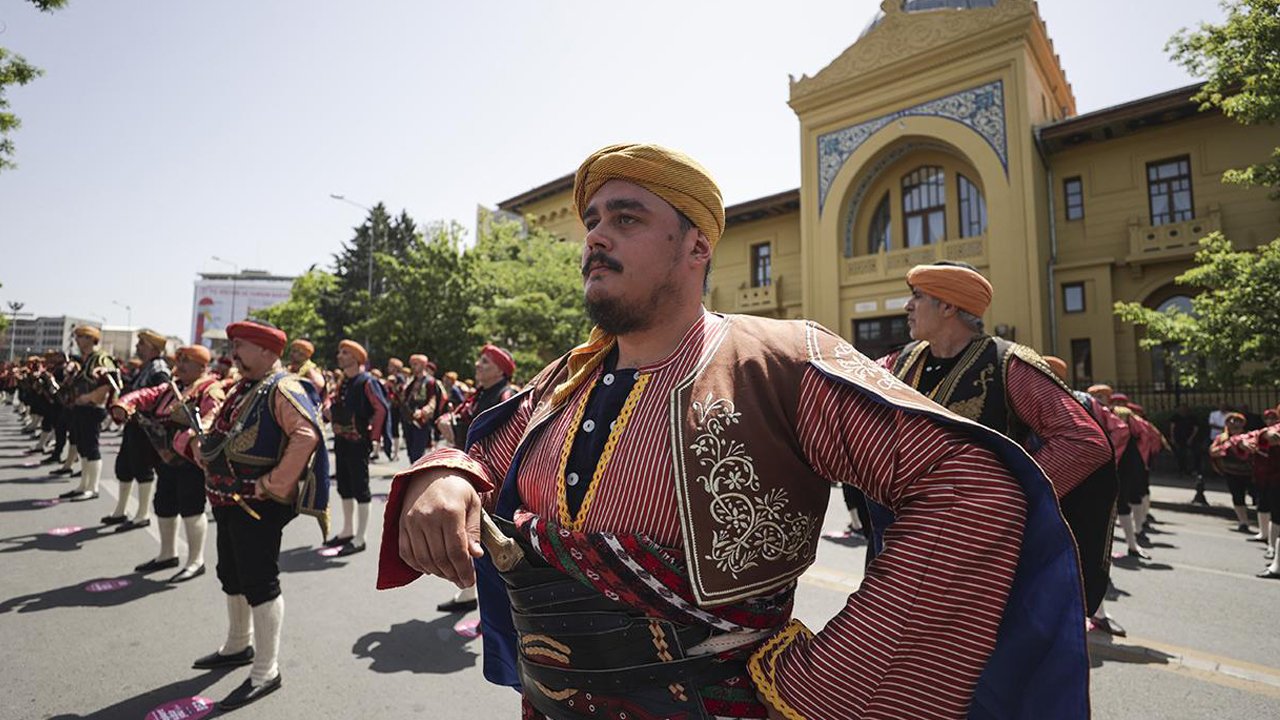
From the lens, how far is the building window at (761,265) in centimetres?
2574

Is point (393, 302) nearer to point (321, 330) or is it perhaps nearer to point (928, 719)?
point (321, 330)

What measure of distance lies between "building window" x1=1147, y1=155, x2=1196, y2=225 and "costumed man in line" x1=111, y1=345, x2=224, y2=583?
23.1m

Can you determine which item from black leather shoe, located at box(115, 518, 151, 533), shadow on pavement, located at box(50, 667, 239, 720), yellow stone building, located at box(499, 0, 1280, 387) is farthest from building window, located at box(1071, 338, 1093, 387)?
black leather shoe, located at box(115, 518, 151, 533)

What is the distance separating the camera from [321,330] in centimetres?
4588

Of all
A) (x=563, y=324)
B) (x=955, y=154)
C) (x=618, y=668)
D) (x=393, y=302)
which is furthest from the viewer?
(x=393, y=302)

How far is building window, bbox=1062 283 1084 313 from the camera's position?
18.6m

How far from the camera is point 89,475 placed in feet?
33.5

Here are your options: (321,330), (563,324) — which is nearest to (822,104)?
(563,324)

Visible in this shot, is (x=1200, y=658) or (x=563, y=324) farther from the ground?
(x=563, y=324)

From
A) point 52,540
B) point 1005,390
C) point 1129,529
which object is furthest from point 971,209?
point 52,540

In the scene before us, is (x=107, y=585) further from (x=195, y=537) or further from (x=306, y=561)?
(x=306, y=561)

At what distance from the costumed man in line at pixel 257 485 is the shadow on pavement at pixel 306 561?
2.25 metres

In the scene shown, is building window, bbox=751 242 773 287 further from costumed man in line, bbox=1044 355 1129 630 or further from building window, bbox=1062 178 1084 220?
costumed man in line, bbox=1044 355 1129 630

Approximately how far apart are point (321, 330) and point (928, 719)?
51.1m
